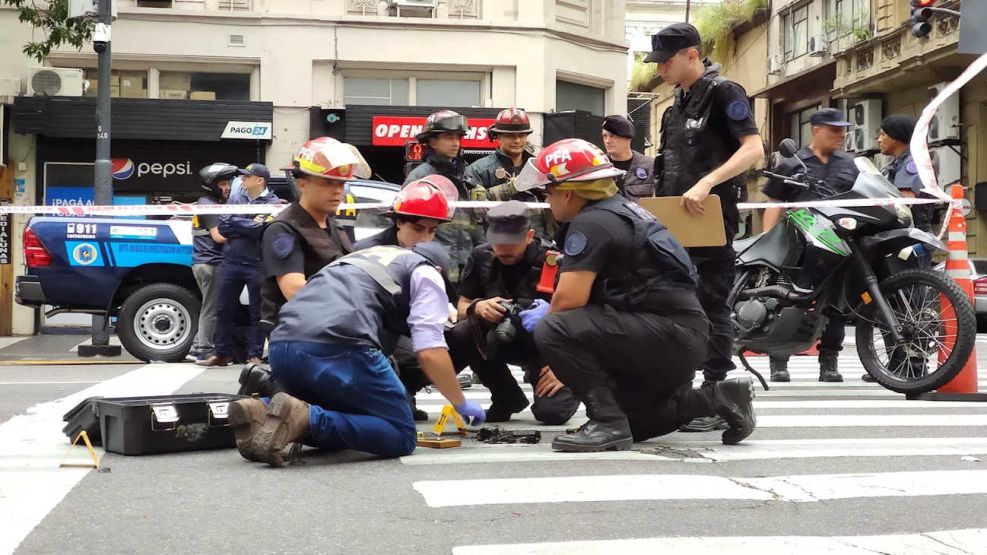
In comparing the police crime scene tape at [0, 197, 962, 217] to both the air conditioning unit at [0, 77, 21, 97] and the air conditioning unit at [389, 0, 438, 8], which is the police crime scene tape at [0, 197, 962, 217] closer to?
the air conditioning unit at [0, 77, 21, 97]

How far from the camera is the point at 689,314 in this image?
5.67 meters

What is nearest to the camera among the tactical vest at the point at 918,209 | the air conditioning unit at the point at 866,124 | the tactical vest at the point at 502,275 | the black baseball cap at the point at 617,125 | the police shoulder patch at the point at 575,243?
the police shoulder patch at the point at 575,243

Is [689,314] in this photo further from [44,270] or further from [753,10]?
[753,10]

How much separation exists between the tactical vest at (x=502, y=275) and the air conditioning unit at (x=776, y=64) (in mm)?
33293

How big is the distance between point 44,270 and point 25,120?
31.5 feet

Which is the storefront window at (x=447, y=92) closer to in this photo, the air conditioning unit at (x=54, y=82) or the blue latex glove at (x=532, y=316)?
the air conditioning unit at (x=54, y=82)

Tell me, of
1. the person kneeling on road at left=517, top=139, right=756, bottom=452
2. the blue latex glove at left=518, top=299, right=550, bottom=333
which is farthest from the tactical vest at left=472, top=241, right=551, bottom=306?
the person kneeling on road at left=517, top=139, right=756, bottom=452

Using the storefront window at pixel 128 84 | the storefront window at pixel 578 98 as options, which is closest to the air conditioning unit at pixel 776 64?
the storefront window at pixel 578 98

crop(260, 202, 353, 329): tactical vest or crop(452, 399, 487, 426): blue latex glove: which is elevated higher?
crop(260, 202, 353, 329): tactical vest

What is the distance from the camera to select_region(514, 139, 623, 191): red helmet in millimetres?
5555

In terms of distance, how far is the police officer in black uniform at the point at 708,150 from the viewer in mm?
6332

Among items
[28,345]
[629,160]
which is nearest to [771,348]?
[629,160]

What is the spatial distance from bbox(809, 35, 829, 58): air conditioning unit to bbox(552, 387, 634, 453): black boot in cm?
3180

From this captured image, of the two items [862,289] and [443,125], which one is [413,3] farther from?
[862,289]
